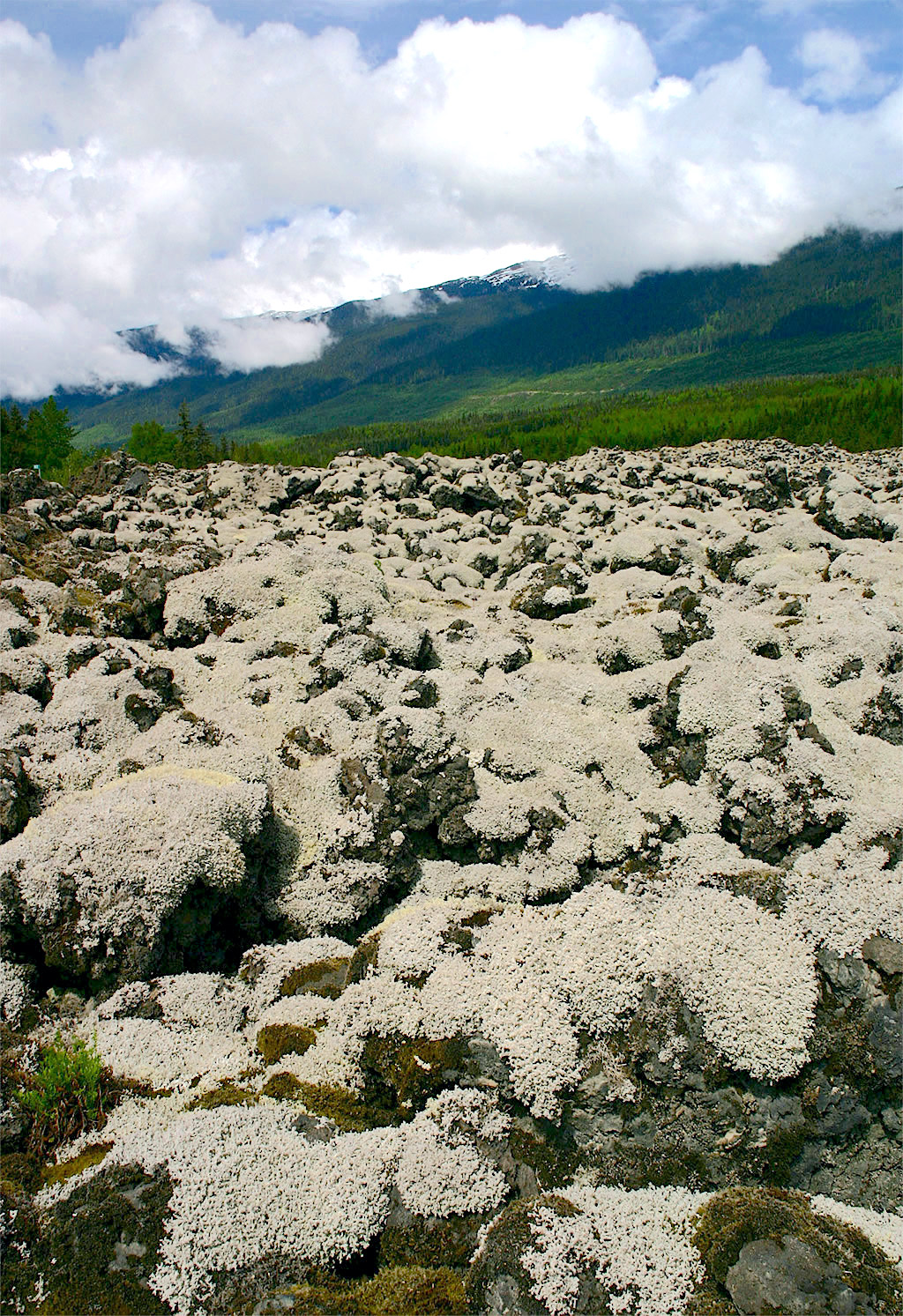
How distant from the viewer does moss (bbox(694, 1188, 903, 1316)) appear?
589cm

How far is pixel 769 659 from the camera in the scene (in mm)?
16000

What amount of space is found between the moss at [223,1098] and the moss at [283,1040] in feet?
1.66

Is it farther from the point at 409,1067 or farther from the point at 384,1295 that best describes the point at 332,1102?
the point at 384,1295

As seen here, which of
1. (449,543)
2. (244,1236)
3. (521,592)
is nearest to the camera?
(244,1236)

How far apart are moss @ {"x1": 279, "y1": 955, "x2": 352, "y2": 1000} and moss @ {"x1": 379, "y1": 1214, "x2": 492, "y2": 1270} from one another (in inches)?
114

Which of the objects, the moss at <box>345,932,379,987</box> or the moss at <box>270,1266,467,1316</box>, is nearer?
the moss at <box>270,1266,467,1316</box>

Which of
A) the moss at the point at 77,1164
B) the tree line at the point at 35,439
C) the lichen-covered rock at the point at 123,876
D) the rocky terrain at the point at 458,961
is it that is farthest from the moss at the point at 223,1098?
the tree line at the point at 35,439

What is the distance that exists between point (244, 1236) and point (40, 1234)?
1.86m

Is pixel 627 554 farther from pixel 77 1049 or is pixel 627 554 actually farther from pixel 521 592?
pixel 77 1049

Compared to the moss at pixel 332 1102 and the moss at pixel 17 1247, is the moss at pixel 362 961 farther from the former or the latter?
the moss at pixel 17 1247

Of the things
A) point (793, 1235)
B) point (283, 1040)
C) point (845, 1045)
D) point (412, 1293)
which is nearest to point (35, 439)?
point (283, 1040)

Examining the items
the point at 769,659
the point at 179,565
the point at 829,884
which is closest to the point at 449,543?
the point at 179,565

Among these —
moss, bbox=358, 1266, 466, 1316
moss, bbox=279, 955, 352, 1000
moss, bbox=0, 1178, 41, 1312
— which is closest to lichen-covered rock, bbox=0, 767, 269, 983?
moss, bbox=279, 955, 352, 1000

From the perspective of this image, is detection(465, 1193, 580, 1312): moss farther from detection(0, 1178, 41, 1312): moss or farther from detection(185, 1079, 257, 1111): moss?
detection(0, 1178, 41, 1312): moss
